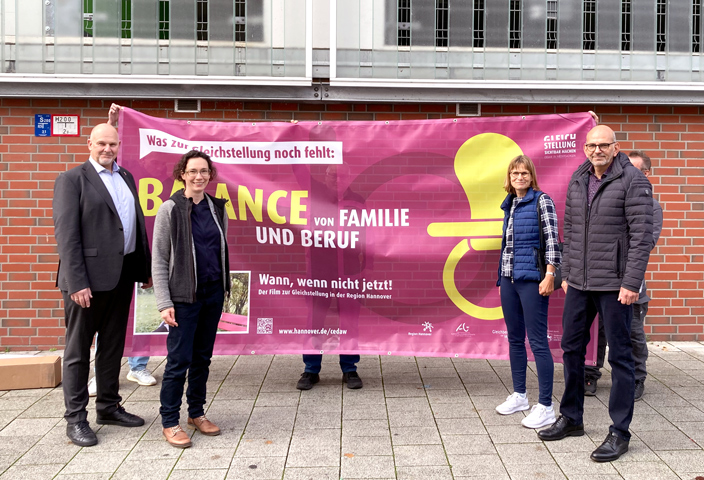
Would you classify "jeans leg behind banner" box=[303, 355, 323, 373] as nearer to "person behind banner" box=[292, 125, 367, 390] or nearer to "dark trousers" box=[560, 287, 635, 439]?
"person behind banner" box=[292, 125, 367, 390]

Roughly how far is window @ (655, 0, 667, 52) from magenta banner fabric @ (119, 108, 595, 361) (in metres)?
2.74

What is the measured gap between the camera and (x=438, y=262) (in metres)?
Result: 5.32

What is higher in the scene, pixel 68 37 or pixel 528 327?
pixel 68 37

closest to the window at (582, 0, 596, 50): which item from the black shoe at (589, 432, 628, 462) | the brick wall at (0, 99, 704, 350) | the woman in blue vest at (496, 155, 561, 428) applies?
the brick wall at (0, 99, 704, 350)

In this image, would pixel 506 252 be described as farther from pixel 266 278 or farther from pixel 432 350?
pixel 266 278

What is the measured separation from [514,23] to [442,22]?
0.80m

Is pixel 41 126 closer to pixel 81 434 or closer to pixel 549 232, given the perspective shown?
pixel 81 434

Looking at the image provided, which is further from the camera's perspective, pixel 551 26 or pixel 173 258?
pixel 551 26

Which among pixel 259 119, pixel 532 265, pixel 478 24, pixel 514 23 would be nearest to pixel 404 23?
pixel 478 24

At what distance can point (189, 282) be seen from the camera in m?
4.03

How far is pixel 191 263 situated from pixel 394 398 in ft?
6.95

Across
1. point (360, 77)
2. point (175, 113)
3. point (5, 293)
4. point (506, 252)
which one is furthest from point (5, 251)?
point (506, 252)

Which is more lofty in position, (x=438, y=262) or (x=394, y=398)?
(x=438, y=262)

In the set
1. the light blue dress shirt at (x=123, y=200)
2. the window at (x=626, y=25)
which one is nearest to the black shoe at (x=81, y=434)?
the light blue dress shirt at (x=123, y=200)
